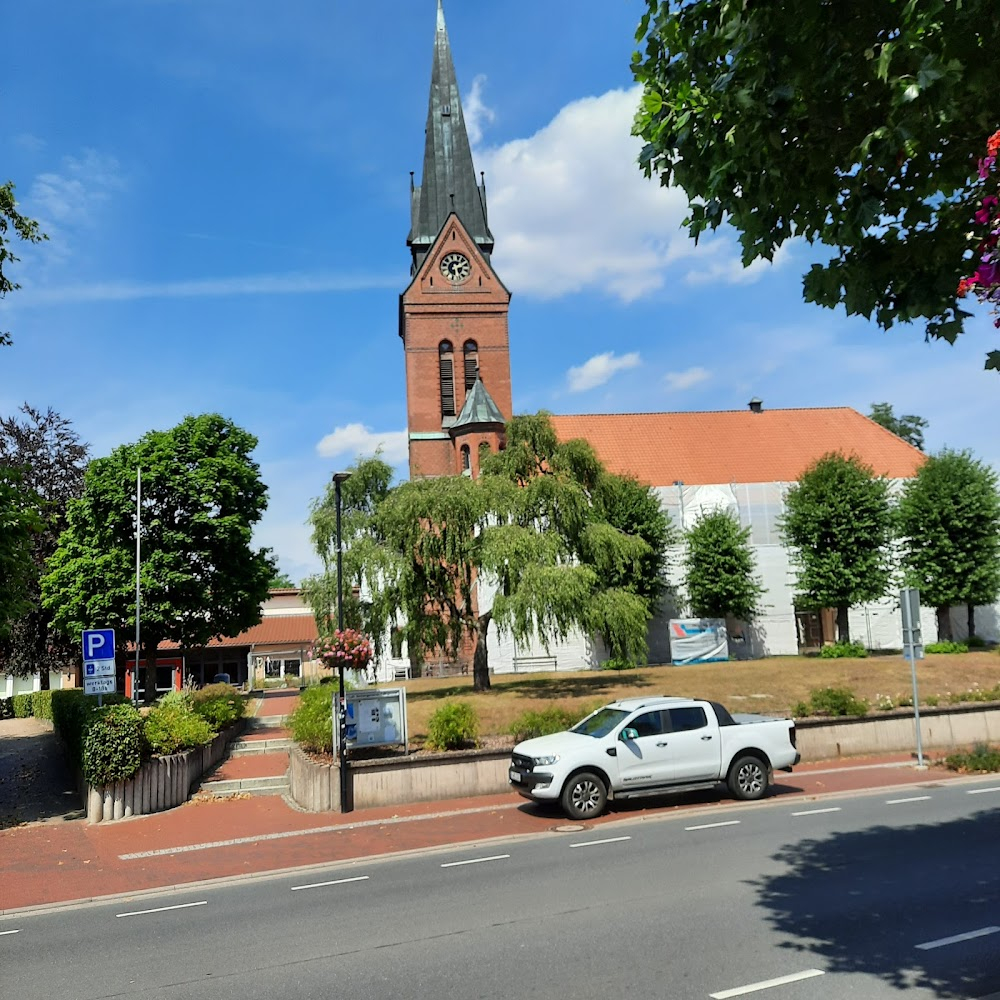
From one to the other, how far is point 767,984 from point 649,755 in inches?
297

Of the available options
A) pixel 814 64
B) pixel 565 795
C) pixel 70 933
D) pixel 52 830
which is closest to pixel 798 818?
pixel 565 795

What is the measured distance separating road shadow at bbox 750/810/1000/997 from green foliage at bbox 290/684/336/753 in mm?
9390

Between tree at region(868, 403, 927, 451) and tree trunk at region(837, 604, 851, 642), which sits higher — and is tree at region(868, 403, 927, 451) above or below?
above

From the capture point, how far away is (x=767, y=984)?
20.5 ft

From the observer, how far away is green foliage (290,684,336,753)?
1703 centimetres

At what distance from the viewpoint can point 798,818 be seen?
42.1ft

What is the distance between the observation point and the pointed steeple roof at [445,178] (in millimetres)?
52062

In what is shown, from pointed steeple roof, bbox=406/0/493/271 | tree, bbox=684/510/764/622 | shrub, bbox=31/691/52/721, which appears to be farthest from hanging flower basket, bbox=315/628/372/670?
pointed steeple roof, bbox=406/0/493/271

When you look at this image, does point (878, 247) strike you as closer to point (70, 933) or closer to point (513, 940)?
point (513, 940)

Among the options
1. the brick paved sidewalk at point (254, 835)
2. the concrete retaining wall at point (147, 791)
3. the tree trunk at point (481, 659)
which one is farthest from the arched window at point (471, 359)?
the brick paved sidewalk at point (254, 835)

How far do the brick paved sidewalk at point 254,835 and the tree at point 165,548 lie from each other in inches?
797

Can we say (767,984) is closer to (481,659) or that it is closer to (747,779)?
(747,779)

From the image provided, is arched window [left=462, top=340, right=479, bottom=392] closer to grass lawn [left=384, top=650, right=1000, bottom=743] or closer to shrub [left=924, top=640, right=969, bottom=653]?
grass lawn [left=384, top=650, right=1000, bottom=743]

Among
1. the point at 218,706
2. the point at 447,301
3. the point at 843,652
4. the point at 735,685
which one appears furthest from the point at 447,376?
the point at 218,706
